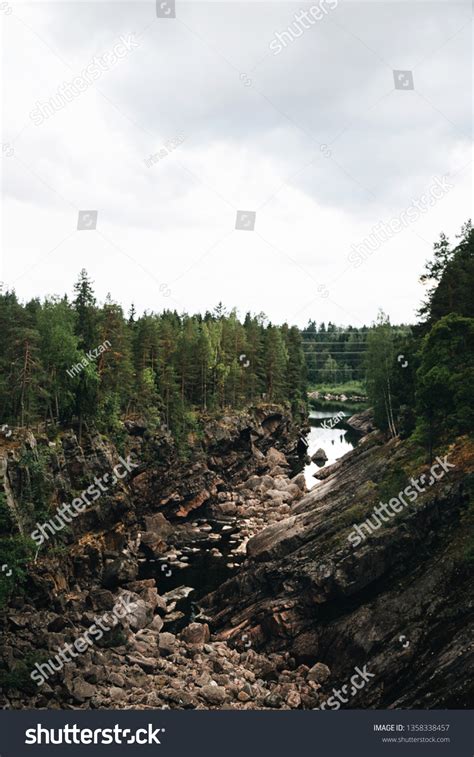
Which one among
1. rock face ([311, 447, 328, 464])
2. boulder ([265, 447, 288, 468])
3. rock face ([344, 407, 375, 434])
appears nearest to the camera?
boulder ([265, 447, 288, 468])

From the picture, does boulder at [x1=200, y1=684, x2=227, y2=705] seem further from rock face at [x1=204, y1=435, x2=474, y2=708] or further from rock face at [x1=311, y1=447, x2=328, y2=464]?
rock face at [x1=311, y1=447, x2=328, y2=464]

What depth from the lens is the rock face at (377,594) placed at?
2302 centimetres

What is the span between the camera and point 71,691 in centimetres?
2516

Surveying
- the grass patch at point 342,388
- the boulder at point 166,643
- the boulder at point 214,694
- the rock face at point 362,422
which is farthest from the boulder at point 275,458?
the grass patch at point 342,388

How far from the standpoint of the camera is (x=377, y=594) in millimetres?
29109

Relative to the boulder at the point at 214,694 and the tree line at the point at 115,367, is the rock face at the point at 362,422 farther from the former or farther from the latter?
the boulder at the point at 214,694

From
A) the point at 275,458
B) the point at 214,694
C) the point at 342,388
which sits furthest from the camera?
the point at 342,388

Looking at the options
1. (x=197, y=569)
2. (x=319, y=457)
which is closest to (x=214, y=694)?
(x=197, y=569)

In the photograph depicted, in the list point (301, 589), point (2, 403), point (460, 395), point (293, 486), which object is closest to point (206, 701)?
point (301, 589)

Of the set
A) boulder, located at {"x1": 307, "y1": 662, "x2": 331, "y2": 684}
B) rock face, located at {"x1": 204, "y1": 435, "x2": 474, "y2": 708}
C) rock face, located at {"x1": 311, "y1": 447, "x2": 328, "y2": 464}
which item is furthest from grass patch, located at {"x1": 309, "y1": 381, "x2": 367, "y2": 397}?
boulder, located at {"x1": 307, "y1": 662, "x2": 331, "y2": 684}

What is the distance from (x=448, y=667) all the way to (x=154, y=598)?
879 inches

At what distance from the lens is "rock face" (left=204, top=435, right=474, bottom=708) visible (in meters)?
23.0

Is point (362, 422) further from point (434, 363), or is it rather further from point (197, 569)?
point (434, 363)

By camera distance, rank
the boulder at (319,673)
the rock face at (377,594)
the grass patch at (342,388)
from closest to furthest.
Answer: the rock face at (377,594) → the boulder at (319,673) → the grass patch at (342,388)
